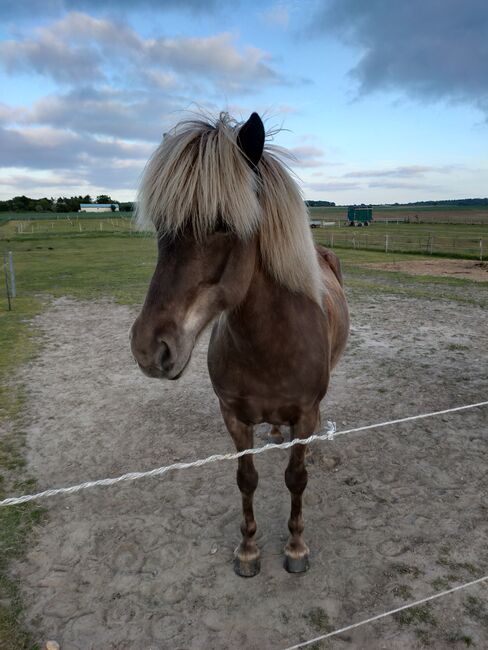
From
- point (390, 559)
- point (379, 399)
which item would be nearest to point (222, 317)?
point (390, 559)

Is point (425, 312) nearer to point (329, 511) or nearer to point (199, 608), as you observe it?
point (329, 511)

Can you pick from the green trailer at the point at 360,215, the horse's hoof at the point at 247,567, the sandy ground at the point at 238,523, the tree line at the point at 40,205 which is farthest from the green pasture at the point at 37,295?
the tree line at the point at 40,205

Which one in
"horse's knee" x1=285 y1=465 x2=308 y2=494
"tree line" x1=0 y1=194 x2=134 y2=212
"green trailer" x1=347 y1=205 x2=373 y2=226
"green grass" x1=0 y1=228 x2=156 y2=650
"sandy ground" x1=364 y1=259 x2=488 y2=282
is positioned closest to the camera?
"green grass" x1=0 y1=228 x2=156 y2=650

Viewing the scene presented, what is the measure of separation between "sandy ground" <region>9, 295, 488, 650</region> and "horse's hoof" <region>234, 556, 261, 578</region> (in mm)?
45

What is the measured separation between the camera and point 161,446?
4.24 metres

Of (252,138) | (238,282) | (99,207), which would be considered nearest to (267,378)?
(238,282)

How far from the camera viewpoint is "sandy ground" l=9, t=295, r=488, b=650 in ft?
7.70

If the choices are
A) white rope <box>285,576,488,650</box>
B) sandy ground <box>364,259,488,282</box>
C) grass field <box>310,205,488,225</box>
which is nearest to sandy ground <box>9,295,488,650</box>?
white rope <box>285,576,488,650</box>

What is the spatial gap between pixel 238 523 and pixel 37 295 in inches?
422

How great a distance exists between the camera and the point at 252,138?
180cm

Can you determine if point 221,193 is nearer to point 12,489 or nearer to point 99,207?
point 12,489

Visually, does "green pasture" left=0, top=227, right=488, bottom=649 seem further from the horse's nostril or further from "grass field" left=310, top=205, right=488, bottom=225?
"grass field" left=310, top=205, right=488, bottom=225

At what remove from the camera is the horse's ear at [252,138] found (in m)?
1.76

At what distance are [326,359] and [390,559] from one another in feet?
4.57
